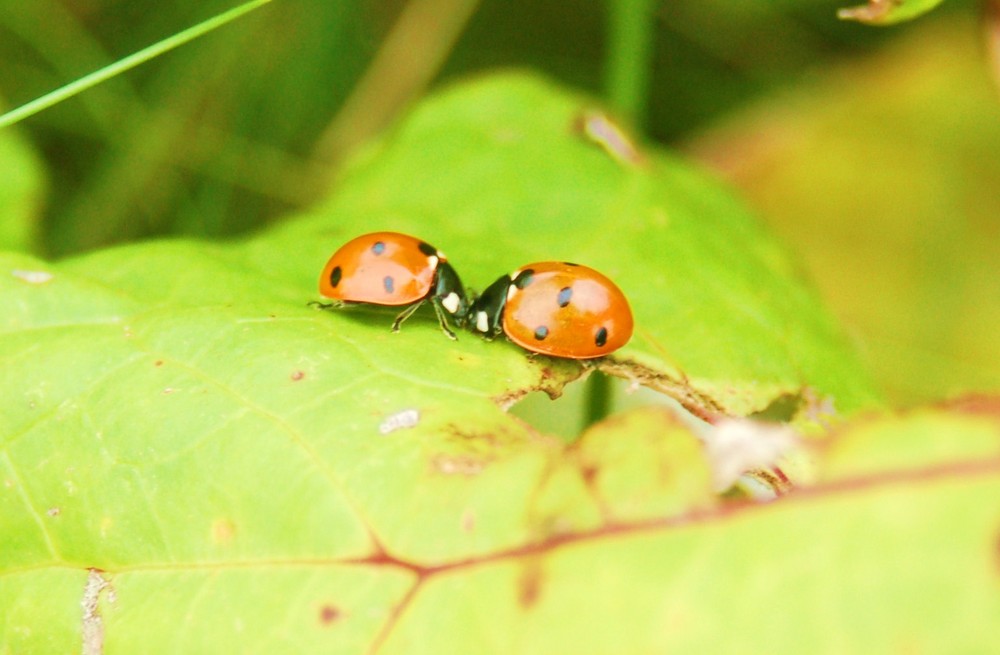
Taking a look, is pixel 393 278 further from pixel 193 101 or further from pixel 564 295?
pixel 193 101

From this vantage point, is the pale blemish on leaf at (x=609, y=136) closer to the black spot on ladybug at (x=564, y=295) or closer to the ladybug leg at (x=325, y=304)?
the black spot on ladybug at (x=564, y=295)

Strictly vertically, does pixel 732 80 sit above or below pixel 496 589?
above

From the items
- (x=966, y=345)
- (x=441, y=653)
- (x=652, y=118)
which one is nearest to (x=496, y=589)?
(x=441, y=653)

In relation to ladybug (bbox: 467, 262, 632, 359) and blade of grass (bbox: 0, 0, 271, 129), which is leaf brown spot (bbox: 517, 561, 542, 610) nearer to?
ladybug (bbox: 467, 262, 632, 359)

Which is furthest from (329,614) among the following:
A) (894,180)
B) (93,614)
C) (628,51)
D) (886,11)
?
(894,180)

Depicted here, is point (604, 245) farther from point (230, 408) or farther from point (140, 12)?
point (140, 12)
